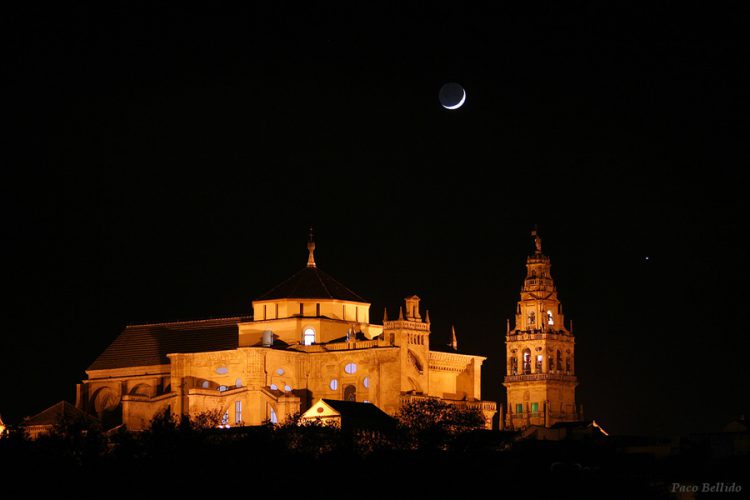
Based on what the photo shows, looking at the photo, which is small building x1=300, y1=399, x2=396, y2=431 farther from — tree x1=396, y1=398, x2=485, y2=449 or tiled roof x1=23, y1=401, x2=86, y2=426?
tiled roof x1=23, y1=401, x2=86, y2=426

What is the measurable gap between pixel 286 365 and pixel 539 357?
17467 millimetres

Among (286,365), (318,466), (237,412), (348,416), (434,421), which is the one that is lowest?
(318,466)

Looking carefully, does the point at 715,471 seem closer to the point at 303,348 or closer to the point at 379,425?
the point at 379,425

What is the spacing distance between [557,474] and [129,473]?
63.3ft

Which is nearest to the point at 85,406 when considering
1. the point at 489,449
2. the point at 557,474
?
the point at 489,449

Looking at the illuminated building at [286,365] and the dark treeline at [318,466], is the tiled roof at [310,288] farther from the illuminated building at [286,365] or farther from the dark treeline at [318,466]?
the dark treeline at [318,466]

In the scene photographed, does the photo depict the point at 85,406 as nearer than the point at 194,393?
No

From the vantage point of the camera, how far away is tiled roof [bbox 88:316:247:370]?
136 m

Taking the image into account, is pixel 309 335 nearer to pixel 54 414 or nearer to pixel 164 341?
pixel 164 341

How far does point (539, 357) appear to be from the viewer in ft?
456

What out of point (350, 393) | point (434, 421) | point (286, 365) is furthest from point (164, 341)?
point (434, 421)

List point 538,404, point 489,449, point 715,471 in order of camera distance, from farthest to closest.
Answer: point 538,404, point 489,449, point 715,471

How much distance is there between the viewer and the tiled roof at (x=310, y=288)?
134 meters

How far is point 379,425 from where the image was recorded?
11838 centimetres
